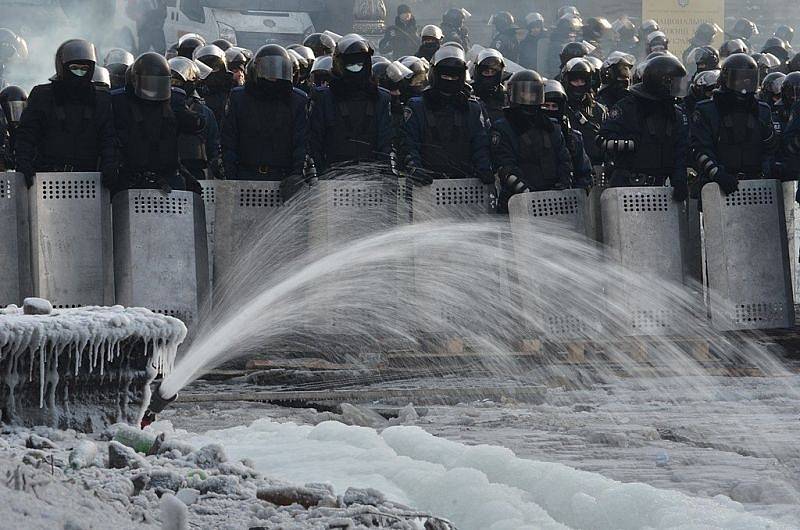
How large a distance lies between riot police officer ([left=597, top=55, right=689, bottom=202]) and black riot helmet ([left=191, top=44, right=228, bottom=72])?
534 centimetres

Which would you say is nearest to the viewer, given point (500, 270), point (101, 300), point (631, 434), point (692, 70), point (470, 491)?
point (470, 491)

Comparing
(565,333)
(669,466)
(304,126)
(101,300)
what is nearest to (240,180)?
(304,126)

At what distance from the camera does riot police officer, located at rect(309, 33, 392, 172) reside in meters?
14.2

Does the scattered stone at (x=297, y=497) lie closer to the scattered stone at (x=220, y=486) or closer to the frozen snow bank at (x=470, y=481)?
the scattered stone at (x=220, y=486)

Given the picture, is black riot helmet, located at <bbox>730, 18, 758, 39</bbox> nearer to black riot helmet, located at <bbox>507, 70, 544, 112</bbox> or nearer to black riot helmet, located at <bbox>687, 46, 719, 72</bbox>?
black riot helmet, located at <bbox>687, 46, 719, 72</bbox>

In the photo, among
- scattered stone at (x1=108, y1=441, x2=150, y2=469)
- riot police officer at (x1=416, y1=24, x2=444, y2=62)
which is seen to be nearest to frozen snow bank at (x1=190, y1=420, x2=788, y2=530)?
scattered stone at (x1=108, y1=441, x2=150, y2=469)

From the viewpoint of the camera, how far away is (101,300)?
12.8 metres

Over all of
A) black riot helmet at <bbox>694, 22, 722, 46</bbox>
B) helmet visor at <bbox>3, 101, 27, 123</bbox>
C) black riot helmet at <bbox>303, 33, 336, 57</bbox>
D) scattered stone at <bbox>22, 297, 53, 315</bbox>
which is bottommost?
scattered stone at <bbox>22, 297, 53, 315</bbox>

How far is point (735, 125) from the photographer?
14.5 m

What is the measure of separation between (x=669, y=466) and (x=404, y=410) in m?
2.42

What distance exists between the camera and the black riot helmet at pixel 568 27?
35.0m

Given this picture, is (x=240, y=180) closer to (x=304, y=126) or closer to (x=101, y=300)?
(x=304, y=126)

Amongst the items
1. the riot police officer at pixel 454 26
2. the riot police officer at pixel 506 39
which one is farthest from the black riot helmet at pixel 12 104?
the riot police officer at pixel 454 26

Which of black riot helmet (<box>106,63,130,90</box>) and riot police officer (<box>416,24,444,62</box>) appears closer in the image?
black riot helmet (<box>106,63,130,90</box>)
